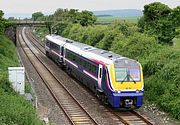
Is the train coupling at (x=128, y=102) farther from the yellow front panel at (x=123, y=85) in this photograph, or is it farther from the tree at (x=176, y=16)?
the tree at (x=176, y=16)

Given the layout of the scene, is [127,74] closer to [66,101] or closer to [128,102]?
[128,102]

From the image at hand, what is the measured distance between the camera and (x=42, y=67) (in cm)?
4091

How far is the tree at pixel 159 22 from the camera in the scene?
38.0 meters

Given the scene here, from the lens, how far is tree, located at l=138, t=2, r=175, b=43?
37969 mm

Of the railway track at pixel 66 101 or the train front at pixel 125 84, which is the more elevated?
the train front at pixel 125 84

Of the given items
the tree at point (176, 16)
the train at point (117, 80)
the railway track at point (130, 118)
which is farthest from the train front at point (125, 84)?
the tree at point (176, 16)

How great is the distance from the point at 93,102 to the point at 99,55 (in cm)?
287

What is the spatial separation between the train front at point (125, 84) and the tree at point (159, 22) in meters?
15.8

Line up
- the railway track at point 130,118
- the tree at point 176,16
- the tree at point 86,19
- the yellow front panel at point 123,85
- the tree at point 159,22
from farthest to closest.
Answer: the tree at point 86,19 < the tree at point 176,16 < the tree at point 159,22 < the yellow front panel at point 123,85 < the railway track at point 130,118

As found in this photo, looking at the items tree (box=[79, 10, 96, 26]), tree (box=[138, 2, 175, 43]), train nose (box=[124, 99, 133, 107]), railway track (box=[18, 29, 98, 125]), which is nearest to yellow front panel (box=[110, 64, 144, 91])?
train nose (box=[124, 99, 133, 107])

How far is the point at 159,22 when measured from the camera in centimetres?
3856

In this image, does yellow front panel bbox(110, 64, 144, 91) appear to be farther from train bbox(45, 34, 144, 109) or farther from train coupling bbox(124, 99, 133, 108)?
train coupling bbox(124, 99, 133, 108)

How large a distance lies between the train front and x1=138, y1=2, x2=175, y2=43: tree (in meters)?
15.8

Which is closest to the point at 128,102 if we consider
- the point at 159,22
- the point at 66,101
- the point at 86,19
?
the point at 66,101
